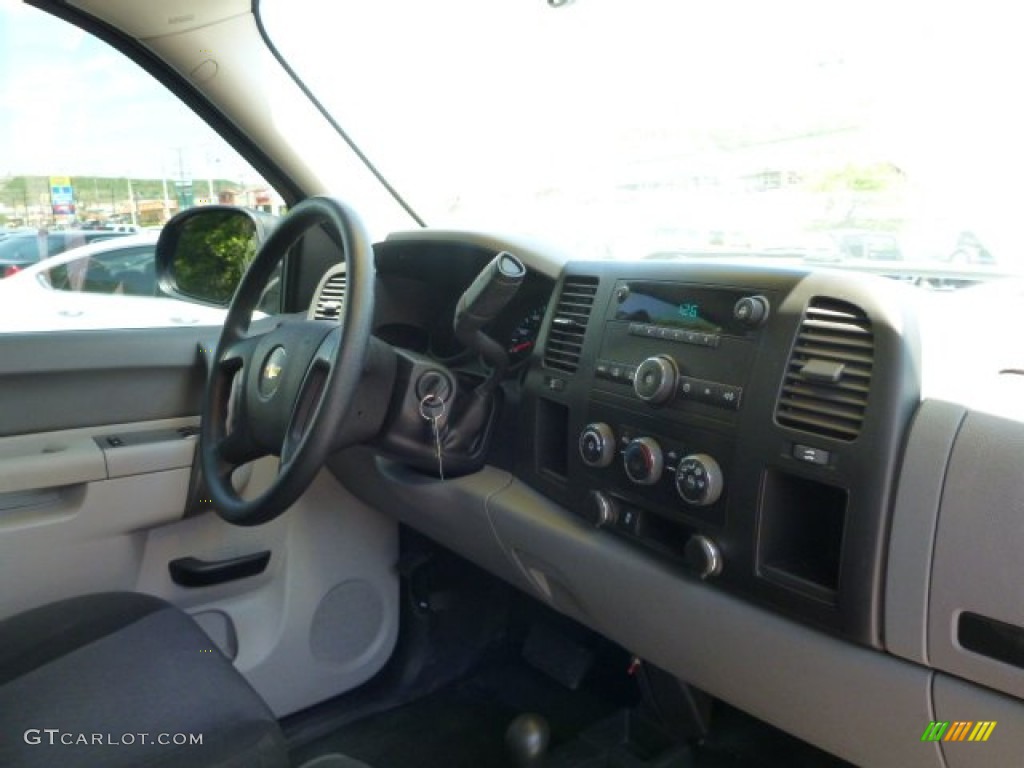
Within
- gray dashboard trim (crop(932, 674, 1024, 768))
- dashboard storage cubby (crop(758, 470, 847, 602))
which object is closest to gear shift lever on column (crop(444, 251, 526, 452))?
dashboard storage cubby (crop(758, 470, 847, 602))

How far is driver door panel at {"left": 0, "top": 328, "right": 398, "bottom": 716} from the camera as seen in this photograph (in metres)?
1.81

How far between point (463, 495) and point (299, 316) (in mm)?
885

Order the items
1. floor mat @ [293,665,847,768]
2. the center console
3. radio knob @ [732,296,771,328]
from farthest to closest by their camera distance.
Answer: floor mat @ [293,665,847,768], radio knob @ [732,296,771,328], the center console

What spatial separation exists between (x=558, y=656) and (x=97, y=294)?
155 cm

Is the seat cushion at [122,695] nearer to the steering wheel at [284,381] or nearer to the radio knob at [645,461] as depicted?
the steering wheel at [284,381]

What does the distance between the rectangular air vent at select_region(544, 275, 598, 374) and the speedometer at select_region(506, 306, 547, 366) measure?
0.14m

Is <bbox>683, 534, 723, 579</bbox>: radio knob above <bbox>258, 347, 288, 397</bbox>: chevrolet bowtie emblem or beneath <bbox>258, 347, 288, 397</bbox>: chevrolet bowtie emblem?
beneath

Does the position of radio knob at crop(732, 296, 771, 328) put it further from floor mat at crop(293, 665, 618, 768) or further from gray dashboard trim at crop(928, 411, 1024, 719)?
floor mat at crop(293, 665, 618, 768)

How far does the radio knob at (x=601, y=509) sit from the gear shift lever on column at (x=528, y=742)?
0.73 meters

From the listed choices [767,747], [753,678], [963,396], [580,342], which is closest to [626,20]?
[580,342]

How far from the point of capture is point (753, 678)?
4.26 feet

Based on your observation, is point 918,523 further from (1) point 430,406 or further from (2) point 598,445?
(1) point 430,406

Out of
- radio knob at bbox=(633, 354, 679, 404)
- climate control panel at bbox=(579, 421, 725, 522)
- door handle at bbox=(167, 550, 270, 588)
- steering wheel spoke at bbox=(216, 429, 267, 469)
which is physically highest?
radio knob at bbox=(633, 354, 679, 404)

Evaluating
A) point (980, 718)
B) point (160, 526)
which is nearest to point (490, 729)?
point (160, 526)
